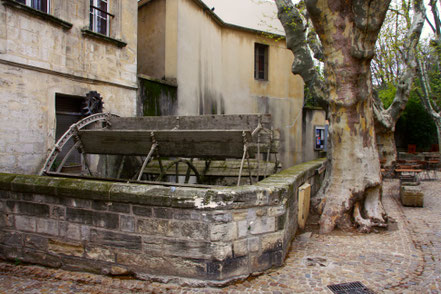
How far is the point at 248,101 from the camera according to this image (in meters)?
13.4

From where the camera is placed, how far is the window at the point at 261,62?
1380cm

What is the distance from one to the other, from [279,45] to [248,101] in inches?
112

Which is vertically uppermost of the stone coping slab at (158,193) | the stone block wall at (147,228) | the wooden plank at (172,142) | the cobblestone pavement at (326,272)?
the wooden plank at (172,142)

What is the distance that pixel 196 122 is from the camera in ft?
20.2

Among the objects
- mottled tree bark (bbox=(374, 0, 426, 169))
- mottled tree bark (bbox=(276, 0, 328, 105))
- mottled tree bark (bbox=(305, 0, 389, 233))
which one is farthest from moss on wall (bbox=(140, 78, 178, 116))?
mottled tree bark (bbox=(374, 0, 426, 169))

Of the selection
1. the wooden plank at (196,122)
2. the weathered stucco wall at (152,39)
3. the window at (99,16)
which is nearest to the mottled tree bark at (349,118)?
the wooden plank at (196,122)

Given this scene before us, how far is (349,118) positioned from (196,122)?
9.01 feet

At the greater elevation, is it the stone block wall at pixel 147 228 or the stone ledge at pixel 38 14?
the stone ledge at pixel 38 14

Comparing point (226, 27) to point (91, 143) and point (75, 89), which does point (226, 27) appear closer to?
point (75, 89)

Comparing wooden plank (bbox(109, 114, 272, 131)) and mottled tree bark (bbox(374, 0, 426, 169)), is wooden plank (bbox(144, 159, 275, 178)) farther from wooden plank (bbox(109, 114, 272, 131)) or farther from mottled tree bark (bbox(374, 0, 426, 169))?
mottled tree bark (bbox(374, 0, 426, 169))

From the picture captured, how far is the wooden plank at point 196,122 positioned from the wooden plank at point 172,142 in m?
0.70

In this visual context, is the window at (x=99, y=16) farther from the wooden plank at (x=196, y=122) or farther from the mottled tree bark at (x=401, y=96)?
the mottled tree bark at (x=401, y=96)

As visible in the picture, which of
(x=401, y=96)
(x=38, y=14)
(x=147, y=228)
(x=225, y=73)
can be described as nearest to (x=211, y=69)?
(x=225, y=73)

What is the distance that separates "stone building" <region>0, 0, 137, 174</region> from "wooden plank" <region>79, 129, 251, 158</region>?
2.93 ft
